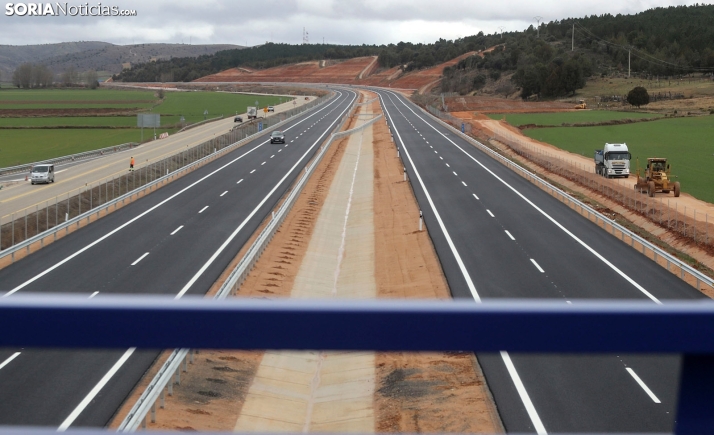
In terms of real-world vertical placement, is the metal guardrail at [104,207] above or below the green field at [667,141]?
below

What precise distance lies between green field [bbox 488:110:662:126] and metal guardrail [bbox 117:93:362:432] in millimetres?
50491

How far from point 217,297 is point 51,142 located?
83256mm

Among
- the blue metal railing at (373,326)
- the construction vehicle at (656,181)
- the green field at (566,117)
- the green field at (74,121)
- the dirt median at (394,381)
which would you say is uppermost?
the blue metal railing at (373,326)

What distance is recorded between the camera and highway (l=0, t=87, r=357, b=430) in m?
16.1

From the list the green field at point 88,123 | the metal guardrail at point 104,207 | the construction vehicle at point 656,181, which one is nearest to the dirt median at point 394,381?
the metal guardrail at point 104,207

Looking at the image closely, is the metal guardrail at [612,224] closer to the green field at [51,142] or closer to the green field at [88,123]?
the green field at [51,142]

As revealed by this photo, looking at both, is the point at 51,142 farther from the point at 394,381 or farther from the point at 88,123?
Result: the point at 394,381

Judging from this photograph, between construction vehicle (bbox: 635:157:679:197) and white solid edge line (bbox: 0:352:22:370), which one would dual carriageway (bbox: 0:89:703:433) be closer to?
white solid edge line (bbox: 0:352:22:370)

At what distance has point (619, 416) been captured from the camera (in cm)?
1491

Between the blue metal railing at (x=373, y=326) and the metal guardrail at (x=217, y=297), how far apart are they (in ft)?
1.77

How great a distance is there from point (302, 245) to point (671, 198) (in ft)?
73.7

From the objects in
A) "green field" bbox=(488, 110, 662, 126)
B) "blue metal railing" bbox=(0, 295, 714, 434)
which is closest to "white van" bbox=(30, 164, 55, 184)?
"blue metal railing" bbox=(0, 295, 714, 434)

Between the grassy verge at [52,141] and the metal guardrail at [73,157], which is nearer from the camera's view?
the metal guardrail at [73,157]

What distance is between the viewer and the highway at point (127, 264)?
1608 cm
